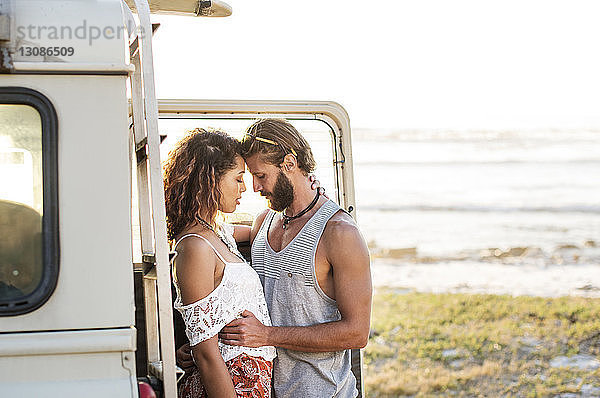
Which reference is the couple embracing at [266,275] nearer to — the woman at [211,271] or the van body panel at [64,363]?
the woman at [211,271]

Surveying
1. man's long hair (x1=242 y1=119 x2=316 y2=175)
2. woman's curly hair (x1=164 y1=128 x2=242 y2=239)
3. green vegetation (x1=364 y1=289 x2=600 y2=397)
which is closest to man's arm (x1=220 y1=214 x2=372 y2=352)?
man's long hair (x1=242 y1=119 x2=316 y2=175)

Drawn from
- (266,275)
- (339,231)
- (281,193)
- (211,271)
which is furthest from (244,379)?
(281,193)

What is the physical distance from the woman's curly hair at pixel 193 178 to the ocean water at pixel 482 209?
42.1 feet

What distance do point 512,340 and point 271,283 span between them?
8775 millimetres

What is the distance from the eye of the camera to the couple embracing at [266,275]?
110 inches

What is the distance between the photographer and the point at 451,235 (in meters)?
20.3

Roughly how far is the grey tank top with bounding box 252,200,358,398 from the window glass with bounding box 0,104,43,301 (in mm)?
1253

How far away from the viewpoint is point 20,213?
7.01 feet

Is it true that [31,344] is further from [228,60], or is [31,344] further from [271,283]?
[228,60]

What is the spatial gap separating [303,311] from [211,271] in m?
0.54

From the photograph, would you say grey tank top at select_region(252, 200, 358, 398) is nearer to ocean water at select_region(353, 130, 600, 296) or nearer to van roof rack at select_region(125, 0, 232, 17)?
van roof rack at select_region(125, 0, 232, 17)

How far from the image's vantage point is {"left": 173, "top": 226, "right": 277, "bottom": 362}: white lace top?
2.77m

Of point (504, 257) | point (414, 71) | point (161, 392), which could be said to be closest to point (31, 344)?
point (161, 392)

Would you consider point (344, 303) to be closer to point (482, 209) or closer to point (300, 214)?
point (300, 214)
